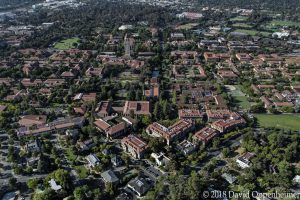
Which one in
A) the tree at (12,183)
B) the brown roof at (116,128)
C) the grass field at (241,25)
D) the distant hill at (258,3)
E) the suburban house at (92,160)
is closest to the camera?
the tree at (12,183)

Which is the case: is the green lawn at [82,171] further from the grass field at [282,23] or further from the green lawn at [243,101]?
the grass field at [282,23]

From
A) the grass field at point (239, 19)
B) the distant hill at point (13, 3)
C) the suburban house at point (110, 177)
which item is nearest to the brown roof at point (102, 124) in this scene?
the suburban house at point (110, 177)

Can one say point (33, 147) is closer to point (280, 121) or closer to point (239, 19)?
point (280, 121)

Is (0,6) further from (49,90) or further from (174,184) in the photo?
(174,184)

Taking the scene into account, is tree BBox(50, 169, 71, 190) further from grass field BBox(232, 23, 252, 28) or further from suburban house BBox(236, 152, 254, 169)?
grass field BBox(232, 23, 252, 28)

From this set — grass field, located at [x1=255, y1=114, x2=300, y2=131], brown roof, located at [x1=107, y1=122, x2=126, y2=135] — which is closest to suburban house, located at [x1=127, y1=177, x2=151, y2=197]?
brown roof, located at [x1=107, y1=122, x2=126, y2=135]

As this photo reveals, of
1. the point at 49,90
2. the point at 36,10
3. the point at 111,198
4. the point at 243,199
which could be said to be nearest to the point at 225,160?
the point at 243,199
